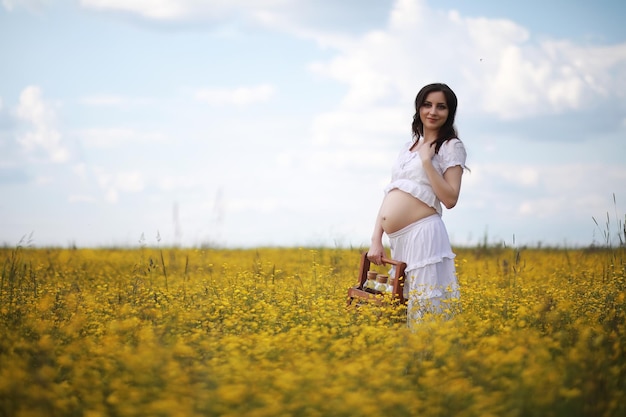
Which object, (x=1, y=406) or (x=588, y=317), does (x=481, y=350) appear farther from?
(x=1, y=406)

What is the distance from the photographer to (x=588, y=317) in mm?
6418

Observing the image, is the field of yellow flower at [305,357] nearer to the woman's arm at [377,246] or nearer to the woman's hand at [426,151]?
the woman's arm at [377,246]

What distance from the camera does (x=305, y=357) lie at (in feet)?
14.1

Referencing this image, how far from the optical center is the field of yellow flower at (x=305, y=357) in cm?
360

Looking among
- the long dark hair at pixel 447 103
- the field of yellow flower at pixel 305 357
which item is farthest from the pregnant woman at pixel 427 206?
the field of yellow flower at pixel 305 357

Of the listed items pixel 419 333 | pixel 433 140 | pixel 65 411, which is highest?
pixel 433 140

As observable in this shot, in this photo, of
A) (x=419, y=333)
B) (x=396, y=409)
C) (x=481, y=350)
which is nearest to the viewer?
(x=396, y=409)

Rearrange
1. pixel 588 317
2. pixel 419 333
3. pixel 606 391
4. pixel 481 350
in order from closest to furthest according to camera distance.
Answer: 1. pixel 606 391
2. pixel 481 350
3. pixel 419 333
4. pixel 588 317

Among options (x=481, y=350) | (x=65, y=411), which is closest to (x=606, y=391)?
(x=481, y=350)

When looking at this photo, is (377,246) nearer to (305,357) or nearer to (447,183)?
(447,183)

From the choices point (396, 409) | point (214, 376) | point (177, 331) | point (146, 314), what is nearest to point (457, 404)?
point (396, 409)

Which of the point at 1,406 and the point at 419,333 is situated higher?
the point at 419,333

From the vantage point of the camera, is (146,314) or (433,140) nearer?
(433,140)

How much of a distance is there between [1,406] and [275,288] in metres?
4.18
